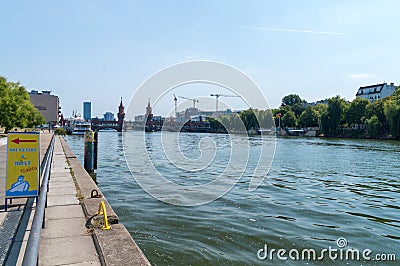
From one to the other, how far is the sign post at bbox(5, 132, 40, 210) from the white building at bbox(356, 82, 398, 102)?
14567cm

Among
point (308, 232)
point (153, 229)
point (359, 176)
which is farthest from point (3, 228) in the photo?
point (359, 176)

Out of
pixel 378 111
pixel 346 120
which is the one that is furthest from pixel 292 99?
pixel 378 111

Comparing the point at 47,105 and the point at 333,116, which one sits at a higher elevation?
the point at 47,105

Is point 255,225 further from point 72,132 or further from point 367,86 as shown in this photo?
point 367,86

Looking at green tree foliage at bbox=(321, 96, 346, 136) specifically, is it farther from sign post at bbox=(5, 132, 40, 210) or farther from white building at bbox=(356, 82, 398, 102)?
sign post at bbox=(5, 132, 40, 210)

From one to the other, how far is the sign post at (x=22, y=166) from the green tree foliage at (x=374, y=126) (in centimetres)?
8400

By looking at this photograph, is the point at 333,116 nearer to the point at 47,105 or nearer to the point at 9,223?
the point at 9,223

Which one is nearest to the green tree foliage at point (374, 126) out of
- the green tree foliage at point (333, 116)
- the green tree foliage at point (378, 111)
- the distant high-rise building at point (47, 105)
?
the green tree foliage at point (378, 111)

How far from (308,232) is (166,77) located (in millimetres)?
6515

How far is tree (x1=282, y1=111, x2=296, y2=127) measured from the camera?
433 feet

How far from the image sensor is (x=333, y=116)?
93.4m

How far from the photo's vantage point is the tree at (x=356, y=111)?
92562mm

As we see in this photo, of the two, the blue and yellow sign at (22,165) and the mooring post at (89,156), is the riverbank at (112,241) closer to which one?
the blue and yellow sign at (22,165)

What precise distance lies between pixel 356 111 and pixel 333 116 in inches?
251
